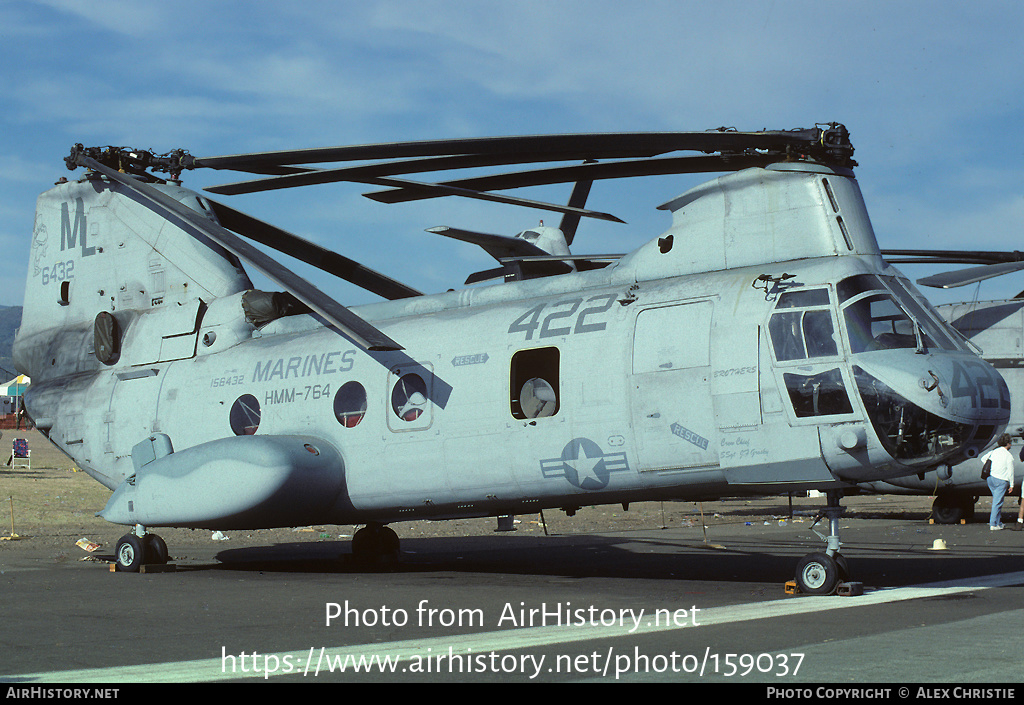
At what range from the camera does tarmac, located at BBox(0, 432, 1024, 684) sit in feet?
21.2

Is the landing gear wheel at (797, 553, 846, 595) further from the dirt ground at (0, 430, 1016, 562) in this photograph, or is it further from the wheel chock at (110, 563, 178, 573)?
the wheel chock at (110, 563, 178, 573)

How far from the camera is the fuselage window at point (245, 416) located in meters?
14.1

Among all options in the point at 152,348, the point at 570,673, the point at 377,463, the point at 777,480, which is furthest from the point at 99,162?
the point at 570,673

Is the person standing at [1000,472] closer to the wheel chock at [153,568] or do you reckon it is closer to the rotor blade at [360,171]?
the rotor blade at [360,171]

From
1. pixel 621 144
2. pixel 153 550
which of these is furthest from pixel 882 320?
pixel 153 550

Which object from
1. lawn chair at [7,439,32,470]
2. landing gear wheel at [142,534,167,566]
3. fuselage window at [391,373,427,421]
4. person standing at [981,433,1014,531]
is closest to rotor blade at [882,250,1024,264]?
fuselage window at [391,373,427,421]

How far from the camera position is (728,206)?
11461 mm

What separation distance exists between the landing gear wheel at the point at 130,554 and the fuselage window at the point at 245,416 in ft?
6.56

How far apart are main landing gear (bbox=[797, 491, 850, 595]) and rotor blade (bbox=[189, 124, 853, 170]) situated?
12.6 ft

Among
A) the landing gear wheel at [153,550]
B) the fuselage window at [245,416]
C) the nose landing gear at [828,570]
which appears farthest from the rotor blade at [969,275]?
the landing gear wheel at [153,550]

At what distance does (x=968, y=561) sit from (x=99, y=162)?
14554 mm

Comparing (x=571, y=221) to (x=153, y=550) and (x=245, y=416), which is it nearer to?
(x=245, y=416)

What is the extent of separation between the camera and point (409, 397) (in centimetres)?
1275

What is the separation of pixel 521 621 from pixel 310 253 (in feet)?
28.8
